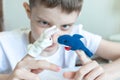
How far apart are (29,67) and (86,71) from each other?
0.15 metres

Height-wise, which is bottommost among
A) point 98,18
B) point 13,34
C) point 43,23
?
point 98,18

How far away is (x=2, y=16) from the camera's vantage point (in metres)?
1.15

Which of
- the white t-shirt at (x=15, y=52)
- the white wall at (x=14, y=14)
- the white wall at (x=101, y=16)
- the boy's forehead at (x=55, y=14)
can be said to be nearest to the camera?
the boy's forehead at (x=55, y=14)

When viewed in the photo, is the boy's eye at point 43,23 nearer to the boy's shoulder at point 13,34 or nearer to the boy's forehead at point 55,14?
the boy's forehead at point 55,14

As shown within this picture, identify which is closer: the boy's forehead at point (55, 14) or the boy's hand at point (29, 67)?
the boy's hand at point (29, 67)

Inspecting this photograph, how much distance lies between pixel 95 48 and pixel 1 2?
0.50 meters

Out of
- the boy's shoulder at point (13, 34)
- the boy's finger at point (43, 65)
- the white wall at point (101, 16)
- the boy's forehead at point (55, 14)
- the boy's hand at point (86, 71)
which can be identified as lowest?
the white wall at point (101, 16)

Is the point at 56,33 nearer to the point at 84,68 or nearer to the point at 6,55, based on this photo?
the point at 84,68

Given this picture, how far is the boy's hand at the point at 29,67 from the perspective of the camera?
59 cm

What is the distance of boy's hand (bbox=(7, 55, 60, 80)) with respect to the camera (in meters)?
0.59

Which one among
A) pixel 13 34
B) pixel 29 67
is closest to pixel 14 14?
pixel 13 34

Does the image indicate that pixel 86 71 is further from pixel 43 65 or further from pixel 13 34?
pixel 13 34

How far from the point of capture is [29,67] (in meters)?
0.60

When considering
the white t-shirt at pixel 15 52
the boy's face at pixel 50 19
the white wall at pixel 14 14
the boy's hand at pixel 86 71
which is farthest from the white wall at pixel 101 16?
the boy's hand at pixel 86 71
